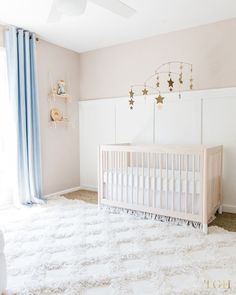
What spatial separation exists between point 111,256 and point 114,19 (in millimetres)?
2603

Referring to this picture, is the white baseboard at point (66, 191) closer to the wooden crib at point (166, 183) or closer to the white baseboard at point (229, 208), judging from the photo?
the wooden crib at point (166, 183)

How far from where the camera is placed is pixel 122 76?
407 cm

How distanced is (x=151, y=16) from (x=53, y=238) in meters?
2.61

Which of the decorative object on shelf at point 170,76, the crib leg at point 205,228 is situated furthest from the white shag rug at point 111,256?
the decorative object on shelf at point 170,76

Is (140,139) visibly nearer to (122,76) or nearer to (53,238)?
(122,76)

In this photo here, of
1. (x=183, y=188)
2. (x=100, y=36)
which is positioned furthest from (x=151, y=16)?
(x=183, y=188)

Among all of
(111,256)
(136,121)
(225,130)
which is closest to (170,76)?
(136,121)

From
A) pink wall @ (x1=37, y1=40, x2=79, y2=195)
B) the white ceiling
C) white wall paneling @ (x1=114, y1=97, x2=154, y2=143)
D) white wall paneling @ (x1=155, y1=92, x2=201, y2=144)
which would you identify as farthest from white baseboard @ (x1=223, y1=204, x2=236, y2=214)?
pink wall @ (x1=37, y1=40, x2=79, y2=195)

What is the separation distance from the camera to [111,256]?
84.0 inches

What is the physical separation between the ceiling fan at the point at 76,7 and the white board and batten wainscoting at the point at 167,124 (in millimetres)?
1666

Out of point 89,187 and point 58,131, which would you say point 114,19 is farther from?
point 89,187

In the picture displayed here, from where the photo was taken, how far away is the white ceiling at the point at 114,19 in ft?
9.23

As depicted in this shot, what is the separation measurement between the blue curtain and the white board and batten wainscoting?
3.29 ft

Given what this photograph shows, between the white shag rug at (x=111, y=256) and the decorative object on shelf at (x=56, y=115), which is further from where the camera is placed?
the decorative object on shelf at (x=56, y=115)
